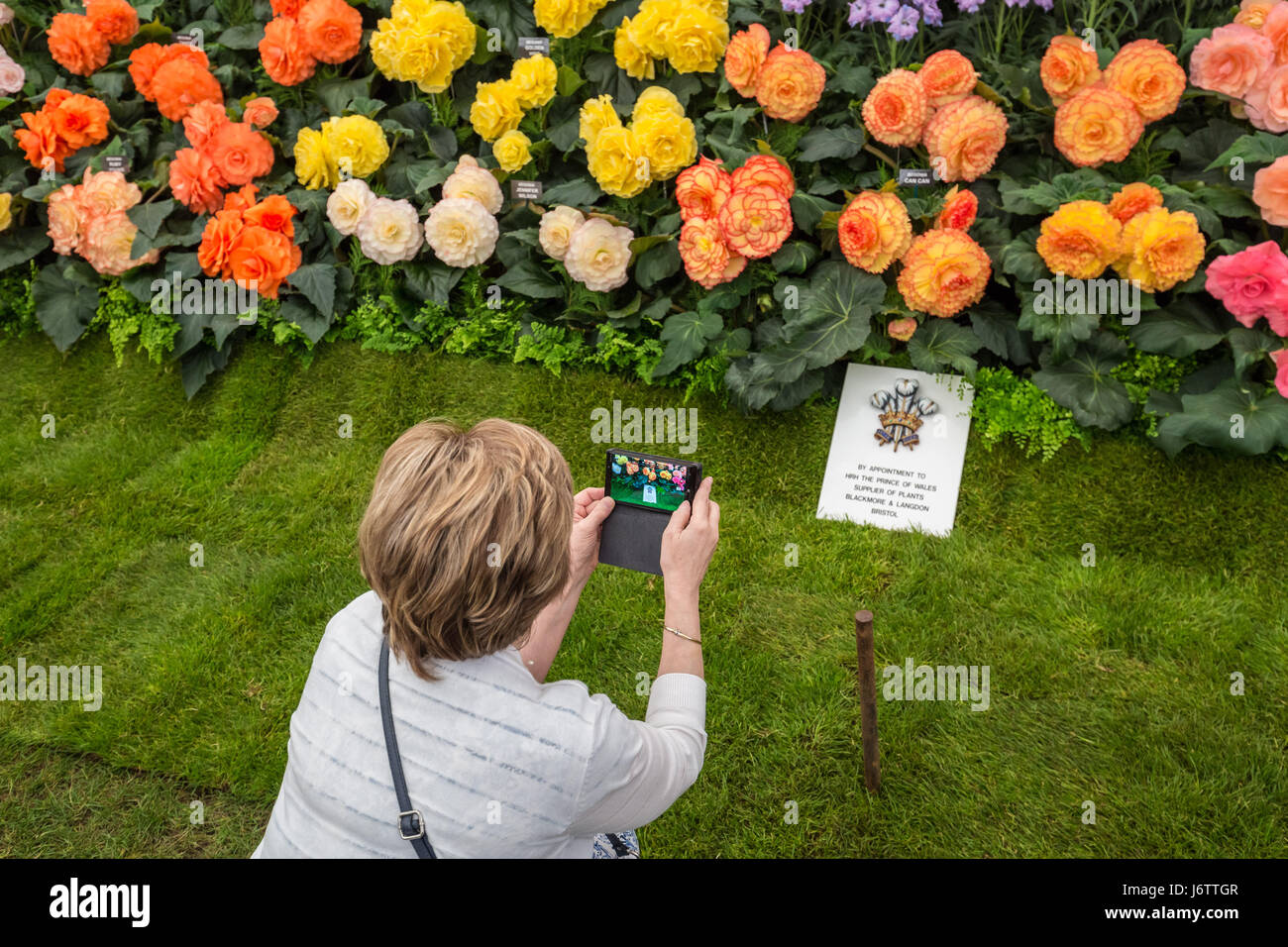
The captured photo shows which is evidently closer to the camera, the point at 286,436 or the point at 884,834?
the point at 884,834

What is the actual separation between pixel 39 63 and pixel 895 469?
439 cm

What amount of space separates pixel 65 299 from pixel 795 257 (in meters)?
3.22

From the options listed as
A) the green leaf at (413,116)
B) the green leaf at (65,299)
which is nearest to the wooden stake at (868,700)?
the green leaf at (413,116)

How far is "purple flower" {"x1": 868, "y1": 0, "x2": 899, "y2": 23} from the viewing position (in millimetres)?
3340

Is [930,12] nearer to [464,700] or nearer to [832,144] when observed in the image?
[832,144]

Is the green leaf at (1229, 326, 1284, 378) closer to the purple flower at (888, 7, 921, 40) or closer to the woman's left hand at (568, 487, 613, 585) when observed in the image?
the purple flower at (888, 7, 921, 40)

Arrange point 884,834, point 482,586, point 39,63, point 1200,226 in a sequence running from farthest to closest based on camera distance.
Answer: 1. point 39,63
2. point 1200,226
3. point 884,834
4. point 482,586

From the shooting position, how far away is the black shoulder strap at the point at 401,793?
1.44m

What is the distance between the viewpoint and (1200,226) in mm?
3039

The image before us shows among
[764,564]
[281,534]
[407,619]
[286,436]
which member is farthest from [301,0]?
[407,619]

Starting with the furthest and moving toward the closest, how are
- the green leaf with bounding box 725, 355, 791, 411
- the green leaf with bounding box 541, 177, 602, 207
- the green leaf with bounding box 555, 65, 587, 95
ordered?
the green leaf with bounding box 555, 65, 587, 95 < the green leaf with bounding box 541, 177, 602, 207 < the green leaf with bounding box 725, 355, 791, 411

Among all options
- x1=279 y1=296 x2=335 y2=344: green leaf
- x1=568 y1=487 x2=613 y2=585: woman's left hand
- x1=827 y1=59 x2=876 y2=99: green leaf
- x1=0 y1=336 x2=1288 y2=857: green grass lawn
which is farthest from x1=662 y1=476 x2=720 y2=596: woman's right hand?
x1=279 y1=296 x2=335 y2=344: green leaf

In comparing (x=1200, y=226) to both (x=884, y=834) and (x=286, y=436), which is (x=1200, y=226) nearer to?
(x=884, y=834)

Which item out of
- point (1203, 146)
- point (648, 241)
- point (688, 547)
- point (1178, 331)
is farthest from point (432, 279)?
point (1203, 146)
